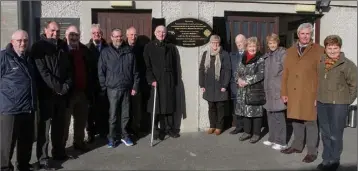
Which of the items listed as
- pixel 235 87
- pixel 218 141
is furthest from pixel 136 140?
pixel 235 87

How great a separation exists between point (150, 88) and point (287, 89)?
7.42ft

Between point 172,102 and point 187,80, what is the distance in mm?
755

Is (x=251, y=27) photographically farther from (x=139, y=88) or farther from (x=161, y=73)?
(x=139, y=88)

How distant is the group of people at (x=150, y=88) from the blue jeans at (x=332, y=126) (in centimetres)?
1

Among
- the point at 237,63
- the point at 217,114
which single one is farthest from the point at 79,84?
the point at 237,63

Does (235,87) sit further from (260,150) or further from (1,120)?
(1,120)

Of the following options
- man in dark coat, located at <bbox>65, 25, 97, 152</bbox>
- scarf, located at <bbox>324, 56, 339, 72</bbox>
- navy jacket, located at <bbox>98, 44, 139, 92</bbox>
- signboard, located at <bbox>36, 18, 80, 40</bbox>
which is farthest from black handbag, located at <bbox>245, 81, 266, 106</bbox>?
signboard, located at <bbox>36, 18, 80, 40</bbox>

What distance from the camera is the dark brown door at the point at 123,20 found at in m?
7.37

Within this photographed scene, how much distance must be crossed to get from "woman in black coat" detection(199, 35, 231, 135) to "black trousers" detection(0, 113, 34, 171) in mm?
3069

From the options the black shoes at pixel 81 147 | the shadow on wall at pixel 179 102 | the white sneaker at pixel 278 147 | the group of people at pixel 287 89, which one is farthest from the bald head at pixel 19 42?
the white sneaker at pixel 278 147

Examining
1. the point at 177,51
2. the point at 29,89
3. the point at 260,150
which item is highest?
the point at 177,51

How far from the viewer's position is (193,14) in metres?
7.40

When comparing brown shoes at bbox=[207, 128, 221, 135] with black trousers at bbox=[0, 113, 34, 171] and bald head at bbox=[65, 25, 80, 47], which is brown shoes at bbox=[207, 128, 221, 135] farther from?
black trousers at bbox=[0, 113, 34, 171]

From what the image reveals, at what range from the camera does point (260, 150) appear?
20.5 feet
